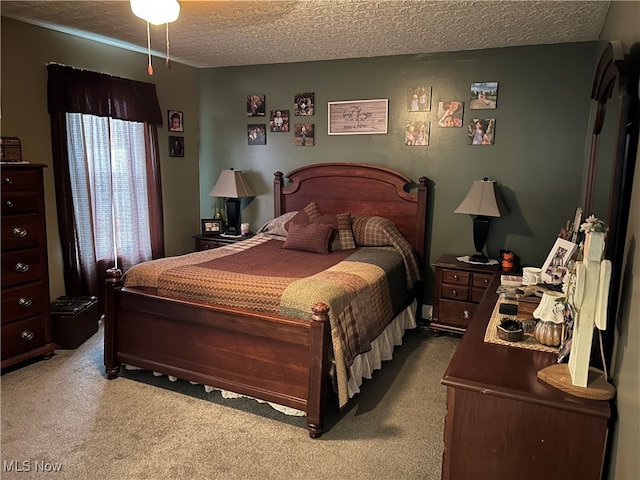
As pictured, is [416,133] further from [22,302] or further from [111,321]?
→ [22,302]

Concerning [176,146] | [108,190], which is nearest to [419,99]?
[176,146]

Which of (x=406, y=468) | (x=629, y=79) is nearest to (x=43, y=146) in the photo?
(x=406, y=468)

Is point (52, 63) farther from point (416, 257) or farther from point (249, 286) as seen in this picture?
point (416, 257)

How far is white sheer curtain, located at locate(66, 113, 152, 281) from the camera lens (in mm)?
3748

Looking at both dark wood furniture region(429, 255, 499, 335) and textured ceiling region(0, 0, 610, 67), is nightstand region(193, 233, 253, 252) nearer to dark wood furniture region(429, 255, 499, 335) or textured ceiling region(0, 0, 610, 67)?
textured ceiling region(0, 0, 610, 67)

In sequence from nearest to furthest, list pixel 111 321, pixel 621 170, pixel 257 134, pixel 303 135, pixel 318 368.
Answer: pixel 621 170, pixel 318 368, pixel 111 321, pixel 303 135, pixel 257 134

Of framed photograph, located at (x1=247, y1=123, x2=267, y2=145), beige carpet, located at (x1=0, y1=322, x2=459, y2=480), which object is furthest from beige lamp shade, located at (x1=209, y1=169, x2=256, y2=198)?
beige carpet, located at (x1=0, y1=322, x2=459, y2=480)

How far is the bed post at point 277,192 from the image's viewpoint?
460 centimetres

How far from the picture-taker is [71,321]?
3.43 m

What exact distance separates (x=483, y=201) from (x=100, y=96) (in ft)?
10.5

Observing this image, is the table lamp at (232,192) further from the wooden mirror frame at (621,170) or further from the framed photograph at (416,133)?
the wooden mirror frame at (621,170)

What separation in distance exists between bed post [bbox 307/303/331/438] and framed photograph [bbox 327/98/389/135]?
2313mm

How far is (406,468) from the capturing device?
2191 mm

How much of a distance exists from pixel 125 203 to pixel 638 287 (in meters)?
3.95
